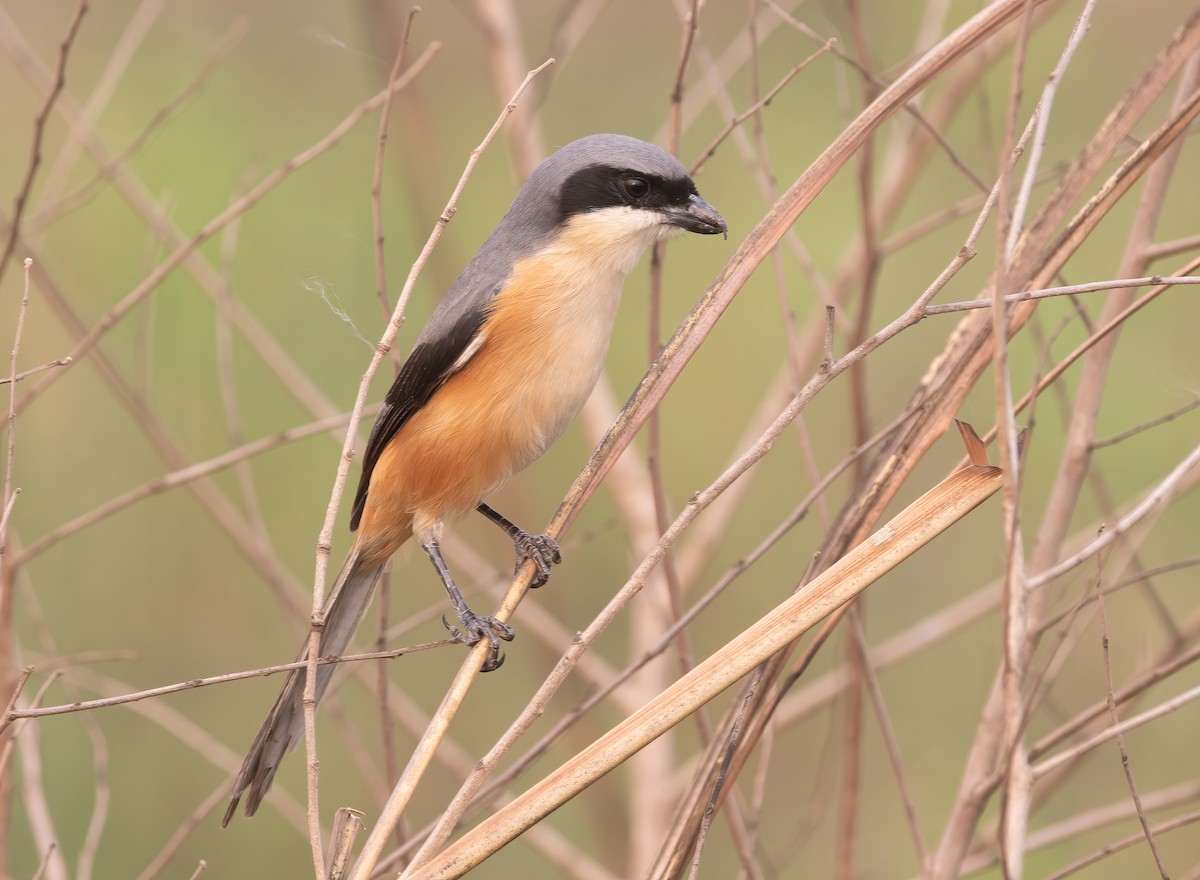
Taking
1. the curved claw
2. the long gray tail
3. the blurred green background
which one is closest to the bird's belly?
the curved claw

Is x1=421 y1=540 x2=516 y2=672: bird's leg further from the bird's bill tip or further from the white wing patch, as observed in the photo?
the bird's bill tip

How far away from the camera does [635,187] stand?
2.25 metres

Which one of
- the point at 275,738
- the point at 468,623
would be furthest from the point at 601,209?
the point at 275,738

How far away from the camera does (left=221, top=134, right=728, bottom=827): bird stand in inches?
87.2

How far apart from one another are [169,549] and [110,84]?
2.09 meters

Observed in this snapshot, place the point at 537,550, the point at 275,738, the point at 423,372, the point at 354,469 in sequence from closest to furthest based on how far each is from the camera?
the point at 275,738, the point at 537,550, the point at 423,372, the point at 354,469

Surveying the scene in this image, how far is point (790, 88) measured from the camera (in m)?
5.50

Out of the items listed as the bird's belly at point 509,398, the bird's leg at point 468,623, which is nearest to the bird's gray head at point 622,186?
the bird's belly at point 509,398

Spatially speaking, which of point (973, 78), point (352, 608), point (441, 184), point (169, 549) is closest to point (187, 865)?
point (169, 549)

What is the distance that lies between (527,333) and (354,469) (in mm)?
1423

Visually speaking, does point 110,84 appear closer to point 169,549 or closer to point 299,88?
point 169,549

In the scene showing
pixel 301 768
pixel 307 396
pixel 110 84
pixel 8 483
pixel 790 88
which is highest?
pixel 110 84

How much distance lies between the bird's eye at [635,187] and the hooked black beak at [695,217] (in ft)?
0.18

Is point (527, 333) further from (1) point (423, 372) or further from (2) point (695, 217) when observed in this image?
(2) point (695, 217)
